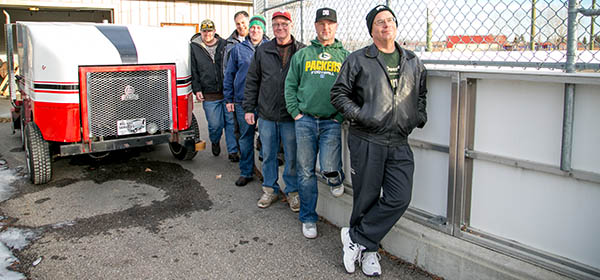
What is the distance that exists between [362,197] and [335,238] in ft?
2.98

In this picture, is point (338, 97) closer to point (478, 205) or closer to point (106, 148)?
point (478, 205)

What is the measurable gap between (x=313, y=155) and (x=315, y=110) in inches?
17.5

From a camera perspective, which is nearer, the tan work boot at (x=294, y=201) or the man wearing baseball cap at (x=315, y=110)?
the man wearing baseball cap at (x=315, y=110)

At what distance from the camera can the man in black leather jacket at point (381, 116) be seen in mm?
3387

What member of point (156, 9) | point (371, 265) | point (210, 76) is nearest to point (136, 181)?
point (210, 76)

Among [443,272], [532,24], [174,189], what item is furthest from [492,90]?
[174,189]

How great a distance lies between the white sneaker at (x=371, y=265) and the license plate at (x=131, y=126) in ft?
12.1

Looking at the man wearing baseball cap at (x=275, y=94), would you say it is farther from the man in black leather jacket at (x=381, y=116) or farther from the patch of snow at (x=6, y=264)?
the patch of snow at (x=6, y=264)

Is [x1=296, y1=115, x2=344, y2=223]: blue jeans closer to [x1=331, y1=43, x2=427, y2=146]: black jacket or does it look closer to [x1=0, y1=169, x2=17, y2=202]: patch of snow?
[x1=331, y1=43, x2=427, y2=146]: black jacket

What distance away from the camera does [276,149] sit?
5.04 meters

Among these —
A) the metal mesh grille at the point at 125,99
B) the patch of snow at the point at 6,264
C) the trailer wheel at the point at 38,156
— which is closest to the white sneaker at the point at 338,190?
the patch of snow at the point at 6,264

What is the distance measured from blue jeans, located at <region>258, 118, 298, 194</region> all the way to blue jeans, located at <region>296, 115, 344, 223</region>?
1.00ft

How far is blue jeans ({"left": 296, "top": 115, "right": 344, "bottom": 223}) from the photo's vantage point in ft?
14.0

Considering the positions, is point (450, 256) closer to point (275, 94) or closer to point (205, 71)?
point (275, 94)
